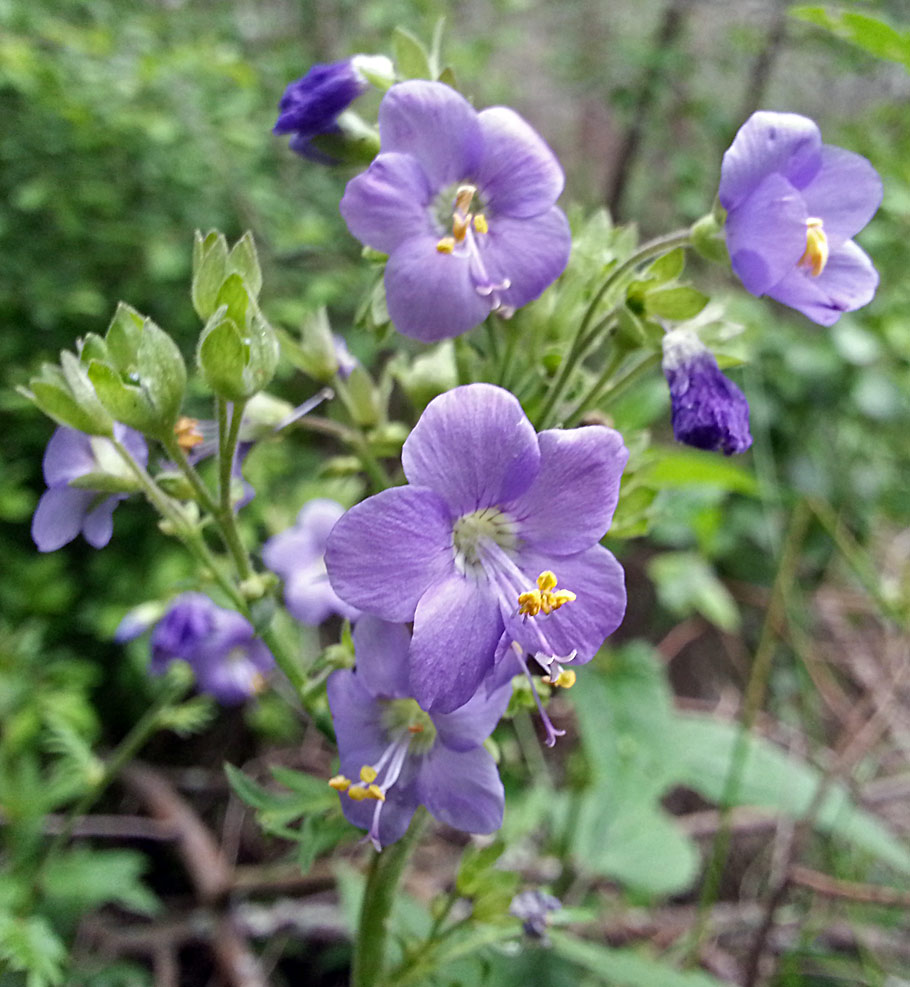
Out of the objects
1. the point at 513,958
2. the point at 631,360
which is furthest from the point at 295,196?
the point at 513,958

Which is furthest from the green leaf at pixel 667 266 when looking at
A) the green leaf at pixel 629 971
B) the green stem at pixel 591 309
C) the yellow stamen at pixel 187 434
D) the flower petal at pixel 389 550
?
the green leaf at pixel 629 971

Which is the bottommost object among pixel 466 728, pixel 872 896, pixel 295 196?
pixel 872 896

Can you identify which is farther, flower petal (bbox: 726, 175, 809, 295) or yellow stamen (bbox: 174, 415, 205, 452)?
yellow stamen (bbox: 174, 415, 205, 452)

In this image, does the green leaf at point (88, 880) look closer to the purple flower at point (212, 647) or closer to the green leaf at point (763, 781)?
the purple flower at point (212, 647)

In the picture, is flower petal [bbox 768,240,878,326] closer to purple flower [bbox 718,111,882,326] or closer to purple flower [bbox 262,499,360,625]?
purple flower [bbox 718,111,882,326]

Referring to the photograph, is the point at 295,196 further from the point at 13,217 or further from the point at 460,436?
the point at 460,436

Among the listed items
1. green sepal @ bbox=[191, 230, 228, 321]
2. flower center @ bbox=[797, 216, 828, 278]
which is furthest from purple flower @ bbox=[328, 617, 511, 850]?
flower center @ bbox=[797, 216, 828, 278]

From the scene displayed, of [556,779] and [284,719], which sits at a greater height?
[284,719]

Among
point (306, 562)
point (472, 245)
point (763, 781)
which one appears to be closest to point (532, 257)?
point (472, 245)
